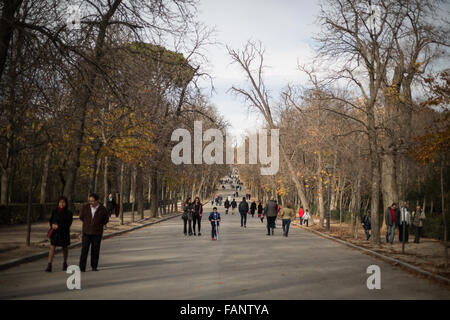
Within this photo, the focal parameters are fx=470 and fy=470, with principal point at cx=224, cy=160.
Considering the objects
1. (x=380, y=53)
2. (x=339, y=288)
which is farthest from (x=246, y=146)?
(x=339, y=288)

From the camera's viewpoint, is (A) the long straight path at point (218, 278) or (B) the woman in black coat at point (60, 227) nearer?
(A) the long straight path at point (218, 278)

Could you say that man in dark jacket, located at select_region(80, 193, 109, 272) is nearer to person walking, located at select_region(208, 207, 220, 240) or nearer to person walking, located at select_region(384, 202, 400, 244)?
person walking, located at select_region(208, 207, 220, 240)

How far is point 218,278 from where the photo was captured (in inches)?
387

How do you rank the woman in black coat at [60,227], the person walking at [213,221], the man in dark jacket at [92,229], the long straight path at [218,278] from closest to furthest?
the long straight path at [218,278] < the woman in black coat at [60,227] < the man in dark jacket at [92,229] < the person walking at [213,221]

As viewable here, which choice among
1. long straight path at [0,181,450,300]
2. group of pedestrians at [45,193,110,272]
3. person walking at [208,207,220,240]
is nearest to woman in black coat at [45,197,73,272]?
group of pedestrians at [45,193,110,272]

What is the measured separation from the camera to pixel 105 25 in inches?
493

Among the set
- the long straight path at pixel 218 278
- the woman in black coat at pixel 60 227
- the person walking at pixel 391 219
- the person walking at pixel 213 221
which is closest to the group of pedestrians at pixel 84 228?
the woman in black coat at pixel 60 227

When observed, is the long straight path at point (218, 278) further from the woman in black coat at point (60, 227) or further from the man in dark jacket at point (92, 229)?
the woman in black coat at point (60, 227)

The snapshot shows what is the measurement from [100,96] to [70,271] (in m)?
5.06

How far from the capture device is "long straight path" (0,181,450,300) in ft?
26.4

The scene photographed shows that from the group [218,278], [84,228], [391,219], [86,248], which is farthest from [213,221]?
[218,278]

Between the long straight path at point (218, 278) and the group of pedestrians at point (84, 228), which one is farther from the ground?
the group of pedestrians at point (84, 228)

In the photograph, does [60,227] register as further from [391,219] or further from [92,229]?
[391,219]

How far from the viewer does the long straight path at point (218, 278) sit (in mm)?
8059
